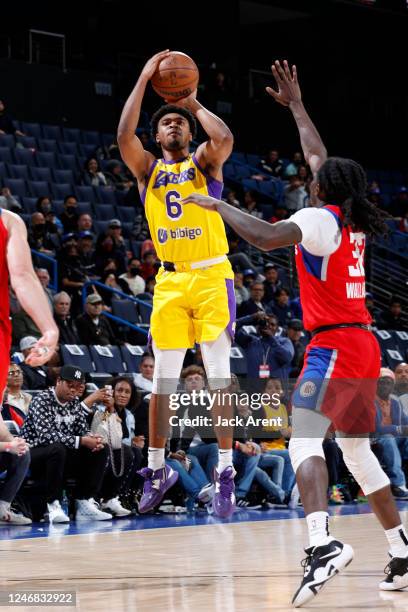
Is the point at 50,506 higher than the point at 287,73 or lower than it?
lower

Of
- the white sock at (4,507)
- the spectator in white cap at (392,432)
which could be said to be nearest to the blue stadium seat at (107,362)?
the spectator in white cap at (392,432)

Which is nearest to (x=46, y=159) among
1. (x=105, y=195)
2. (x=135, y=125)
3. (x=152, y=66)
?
(x=105, y=195)

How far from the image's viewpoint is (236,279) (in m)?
16.5

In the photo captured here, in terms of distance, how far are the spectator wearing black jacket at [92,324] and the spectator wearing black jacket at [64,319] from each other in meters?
0.10

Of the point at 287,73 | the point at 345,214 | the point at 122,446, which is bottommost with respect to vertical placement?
the point at 122,446

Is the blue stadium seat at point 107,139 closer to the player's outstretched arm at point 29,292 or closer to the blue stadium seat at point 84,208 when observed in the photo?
the blue stadium seat at point 84,208

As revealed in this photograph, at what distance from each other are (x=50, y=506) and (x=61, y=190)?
9050 millimetres

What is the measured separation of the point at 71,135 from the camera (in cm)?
2155

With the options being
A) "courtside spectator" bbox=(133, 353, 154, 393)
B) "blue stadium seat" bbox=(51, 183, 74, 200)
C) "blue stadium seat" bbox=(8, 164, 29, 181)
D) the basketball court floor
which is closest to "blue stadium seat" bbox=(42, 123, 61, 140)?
"blue stadium seat" bbox=(8, 164, 29, 181)

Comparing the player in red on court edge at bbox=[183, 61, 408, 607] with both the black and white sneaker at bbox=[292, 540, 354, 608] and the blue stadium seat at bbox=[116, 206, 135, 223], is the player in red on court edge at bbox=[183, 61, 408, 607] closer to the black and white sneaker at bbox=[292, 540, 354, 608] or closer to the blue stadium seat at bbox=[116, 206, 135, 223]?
the black and white sneaker at bbox=[292, 540, 354, 608]

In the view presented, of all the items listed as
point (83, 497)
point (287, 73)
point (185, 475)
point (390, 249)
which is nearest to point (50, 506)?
point (83, 497)

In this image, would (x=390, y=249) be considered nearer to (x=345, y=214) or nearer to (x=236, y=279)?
(x=236, y=279)

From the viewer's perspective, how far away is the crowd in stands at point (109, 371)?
1109cm

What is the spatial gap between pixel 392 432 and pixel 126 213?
7.27 m
